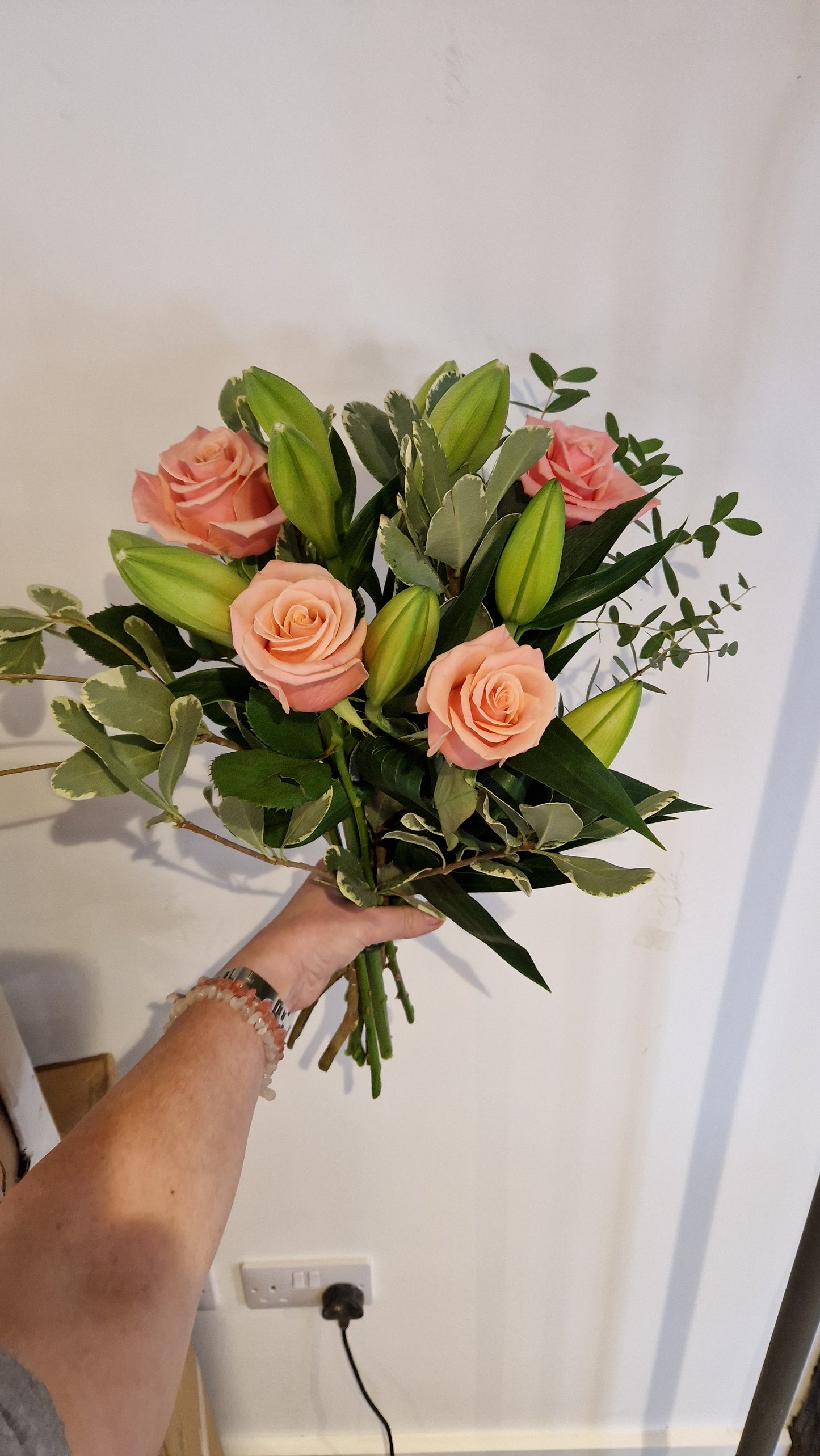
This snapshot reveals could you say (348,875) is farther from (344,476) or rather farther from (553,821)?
(344,476)

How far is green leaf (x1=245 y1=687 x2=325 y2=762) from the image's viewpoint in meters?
0.49

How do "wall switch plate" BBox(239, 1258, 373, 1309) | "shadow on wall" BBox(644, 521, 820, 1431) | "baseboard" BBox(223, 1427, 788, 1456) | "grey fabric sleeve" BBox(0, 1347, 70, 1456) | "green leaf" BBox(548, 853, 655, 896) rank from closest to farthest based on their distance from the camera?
"grey fabric sleeve" BBox(0, 1347, 70, 1456), "green leaf" BBox(548, 853, 655, 896), "shadow on wall" BBox(644, 521, 820, 1431), "wall switch plate" BBox(239, 1258, 373, 1309), "baseboard" BBox(223, 1427, 788, 1456)

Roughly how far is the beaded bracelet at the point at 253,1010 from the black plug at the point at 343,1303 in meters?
0.65

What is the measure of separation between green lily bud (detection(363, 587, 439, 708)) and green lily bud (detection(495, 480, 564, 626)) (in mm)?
46

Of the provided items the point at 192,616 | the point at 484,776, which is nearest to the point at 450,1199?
the point at 484,776

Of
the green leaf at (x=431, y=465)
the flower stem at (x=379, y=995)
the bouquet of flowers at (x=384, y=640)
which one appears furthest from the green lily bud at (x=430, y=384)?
the flower stem at (x=379, y=995)

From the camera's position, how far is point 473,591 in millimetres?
482

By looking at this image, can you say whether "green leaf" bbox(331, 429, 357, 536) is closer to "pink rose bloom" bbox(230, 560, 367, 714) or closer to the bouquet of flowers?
the bouquet of flowers

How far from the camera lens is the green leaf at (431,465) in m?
0.46

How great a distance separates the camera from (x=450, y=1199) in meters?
1.05

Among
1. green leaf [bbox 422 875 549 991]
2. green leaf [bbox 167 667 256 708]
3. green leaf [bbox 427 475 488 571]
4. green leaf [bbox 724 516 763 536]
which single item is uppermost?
green leaf [bbox 724 516 763 536]

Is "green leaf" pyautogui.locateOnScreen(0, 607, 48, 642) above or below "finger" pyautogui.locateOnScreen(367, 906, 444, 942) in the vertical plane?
above

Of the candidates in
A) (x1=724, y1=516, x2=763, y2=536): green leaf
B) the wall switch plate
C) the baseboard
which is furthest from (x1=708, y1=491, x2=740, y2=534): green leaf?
the baseboard

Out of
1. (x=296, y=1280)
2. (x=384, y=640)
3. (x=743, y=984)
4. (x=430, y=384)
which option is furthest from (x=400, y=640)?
(x=296, y=1280)
